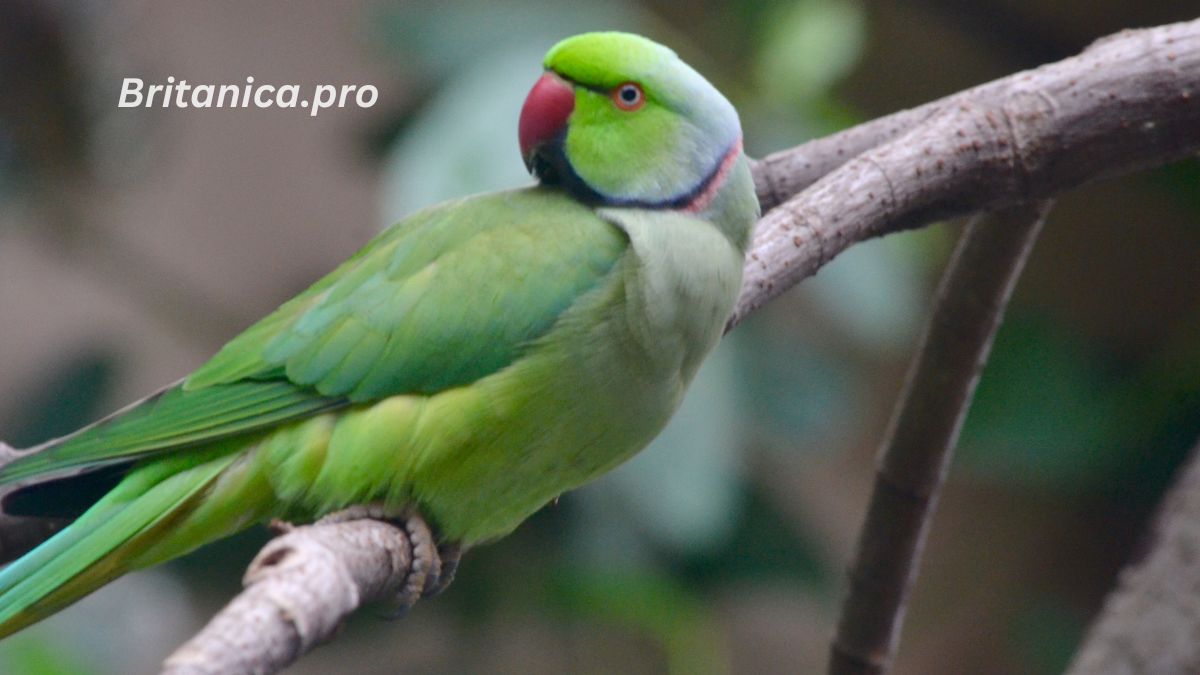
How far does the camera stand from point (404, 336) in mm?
1864

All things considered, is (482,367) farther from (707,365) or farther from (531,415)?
(707,365)

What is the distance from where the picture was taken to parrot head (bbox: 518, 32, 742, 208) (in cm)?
192

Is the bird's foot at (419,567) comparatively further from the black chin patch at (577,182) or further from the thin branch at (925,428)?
the thin branch at (925,428)

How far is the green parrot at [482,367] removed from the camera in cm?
178

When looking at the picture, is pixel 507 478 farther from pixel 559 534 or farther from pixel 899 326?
pixel 899 326

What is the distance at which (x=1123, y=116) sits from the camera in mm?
1870

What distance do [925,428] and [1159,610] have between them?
2.95 feet

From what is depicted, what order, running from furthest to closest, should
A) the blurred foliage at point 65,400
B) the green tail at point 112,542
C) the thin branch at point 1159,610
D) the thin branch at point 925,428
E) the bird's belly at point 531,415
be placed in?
the blurred foliage at point 65,400 < the thin branch at point 1159,610 < the thin branch at point 925,428 < the bird's belly at point 531,415 < the green tail at point 112,542

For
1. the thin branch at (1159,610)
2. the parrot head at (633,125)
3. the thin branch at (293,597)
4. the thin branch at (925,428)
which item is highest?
the parrot head at (633,125)

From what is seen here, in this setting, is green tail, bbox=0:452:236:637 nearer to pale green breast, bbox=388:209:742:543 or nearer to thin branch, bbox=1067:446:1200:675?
pale green breast, bbox=388:209:742:543

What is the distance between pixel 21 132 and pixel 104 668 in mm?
1965

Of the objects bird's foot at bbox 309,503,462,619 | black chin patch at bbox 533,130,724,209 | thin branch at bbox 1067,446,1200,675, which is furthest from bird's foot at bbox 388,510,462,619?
thin branch at bbox 1067,446,1200,675

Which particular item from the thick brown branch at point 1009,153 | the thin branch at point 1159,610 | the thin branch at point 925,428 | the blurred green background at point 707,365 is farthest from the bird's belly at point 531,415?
the thin branch at point 1159,610

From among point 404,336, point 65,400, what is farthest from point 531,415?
point 65,400
